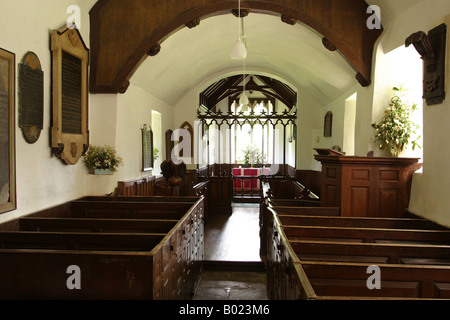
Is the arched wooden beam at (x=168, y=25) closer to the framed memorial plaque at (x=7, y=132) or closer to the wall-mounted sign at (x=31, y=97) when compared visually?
the wall-mounted sign at (x=31, y=97)

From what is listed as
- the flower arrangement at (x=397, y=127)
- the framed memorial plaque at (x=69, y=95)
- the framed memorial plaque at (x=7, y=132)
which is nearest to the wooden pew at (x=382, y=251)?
the flower arrangement at (x=397, y=127)

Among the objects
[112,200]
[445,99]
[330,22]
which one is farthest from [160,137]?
[445,99]

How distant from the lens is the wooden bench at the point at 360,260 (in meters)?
1.93

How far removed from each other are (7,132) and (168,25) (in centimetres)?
251

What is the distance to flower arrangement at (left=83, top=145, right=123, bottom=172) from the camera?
4539 mm

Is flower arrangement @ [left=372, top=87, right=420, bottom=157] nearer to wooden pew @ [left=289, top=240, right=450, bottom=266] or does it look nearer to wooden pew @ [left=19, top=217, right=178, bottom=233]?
wooden pew @ [left=289, top=240, right=450, bottom=266]

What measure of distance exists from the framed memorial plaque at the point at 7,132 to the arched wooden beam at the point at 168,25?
1736 mm

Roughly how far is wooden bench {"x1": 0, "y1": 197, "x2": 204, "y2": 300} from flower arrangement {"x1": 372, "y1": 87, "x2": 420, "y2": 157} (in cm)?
245

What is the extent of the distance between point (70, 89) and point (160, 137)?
4.01m

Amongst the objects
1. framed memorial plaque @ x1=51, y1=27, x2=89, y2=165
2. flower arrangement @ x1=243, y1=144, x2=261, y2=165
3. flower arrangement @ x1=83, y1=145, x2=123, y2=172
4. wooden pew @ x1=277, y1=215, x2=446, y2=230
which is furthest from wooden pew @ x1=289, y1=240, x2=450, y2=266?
flower arrangement @ x1=243, y1=144, x2=261, y2=165

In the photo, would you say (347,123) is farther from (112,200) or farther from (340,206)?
(112,200)

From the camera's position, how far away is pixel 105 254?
2057mm

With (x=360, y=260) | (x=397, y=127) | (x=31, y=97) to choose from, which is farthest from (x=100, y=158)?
(x=397, y=127)

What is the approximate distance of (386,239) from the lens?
9.41 ft
